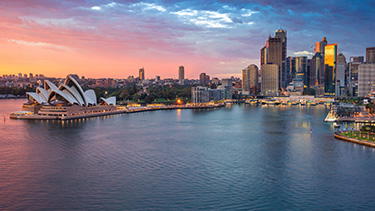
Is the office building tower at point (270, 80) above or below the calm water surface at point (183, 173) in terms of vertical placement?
above

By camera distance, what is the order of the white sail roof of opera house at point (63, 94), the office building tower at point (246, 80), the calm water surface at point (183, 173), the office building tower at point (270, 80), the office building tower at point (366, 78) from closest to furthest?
1. the calm water surface at point (183, 173)
2. the white sail roof of opera house at point (63, 94)
3. the office building tower at point (366, 78)
4. the office building tower at point (270, 80)
5. the office building tower at point (246, 80)

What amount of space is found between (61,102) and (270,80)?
3382 inches

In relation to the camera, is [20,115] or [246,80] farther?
[246,80]

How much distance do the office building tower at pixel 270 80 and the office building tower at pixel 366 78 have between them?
3856 cm

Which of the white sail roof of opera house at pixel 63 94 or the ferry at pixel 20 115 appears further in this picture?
the white sail roof of opera house at pixel 63 94

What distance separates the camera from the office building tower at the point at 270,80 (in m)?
106

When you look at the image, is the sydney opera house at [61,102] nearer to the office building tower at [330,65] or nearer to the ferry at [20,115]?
the ferry at [20,115]

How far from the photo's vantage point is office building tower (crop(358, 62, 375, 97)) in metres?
62.3

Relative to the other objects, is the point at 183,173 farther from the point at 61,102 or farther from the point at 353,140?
the point at 61,102

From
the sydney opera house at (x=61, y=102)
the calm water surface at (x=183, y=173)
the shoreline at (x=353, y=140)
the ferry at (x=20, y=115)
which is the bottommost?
the calm water surface at (x=183, y=173)

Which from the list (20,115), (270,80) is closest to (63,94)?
(20,115)

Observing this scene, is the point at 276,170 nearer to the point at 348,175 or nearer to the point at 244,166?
the point at 244,166

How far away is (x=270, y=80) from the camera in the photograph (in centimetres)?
10744

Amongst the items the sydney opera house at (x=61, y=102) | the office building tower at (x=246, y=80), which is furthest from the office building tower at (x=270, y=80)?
the sydney opera house at (x=61, y=102)
